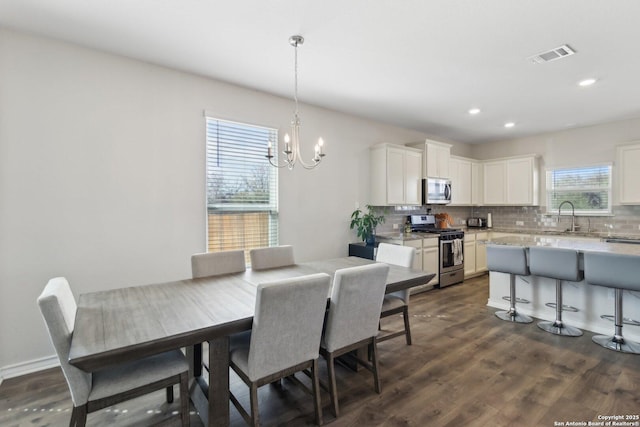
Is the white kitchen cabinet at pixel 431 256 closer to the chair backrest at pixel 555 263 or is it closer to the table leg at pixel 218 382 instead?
the chair backrest at pixel 555 263

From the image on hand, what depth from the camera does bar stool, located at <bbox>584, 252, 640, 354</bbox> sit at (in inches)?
104

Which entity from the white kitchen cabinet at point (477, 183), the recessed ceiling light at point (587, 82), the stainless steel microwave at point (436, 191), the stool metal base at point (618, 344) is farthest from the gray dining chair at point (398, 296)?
the white kitchen cabinet at point (477, 183)

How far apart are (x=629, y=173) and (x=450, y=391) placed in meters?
4.89

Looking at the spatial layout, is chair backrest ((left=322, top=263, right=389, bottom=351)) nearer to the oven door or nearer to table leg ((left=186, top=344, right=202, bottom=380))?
table leg ((left=186, top=344, right=202, bottom=380))

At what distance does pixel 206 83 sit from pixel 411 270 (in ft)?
9.55

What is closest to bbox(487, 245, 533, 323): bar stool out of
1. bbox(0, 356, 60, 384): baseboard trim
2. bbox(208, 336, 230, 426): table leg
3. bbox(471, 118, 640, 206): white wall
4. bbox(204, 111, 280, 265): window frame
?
bbox(204, 111, 280, 265): window frame

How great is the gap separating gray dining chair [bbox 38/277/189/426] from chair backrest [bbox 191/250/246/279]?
0.82 m

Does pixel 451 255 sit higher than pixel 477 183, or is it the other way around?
pixel 477 183

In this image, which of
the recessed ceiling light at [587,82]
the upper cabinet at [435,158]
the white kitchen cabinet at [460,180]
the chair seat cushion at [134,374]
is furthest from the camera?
the white kitchen cabinet at [460,180]

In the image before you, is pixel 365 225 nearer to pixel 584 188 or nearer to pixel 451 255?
pixel 451 255

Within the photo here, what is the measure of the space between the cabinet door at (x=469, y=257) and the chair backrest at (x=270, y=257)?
383 cm

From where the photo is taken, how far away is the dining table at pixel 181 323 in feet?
4.41

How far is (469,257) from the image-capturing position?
18.3 ft

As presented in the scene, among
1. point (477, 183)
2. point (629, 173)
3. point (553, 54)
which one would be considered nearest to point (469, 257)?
point (477, 183)
